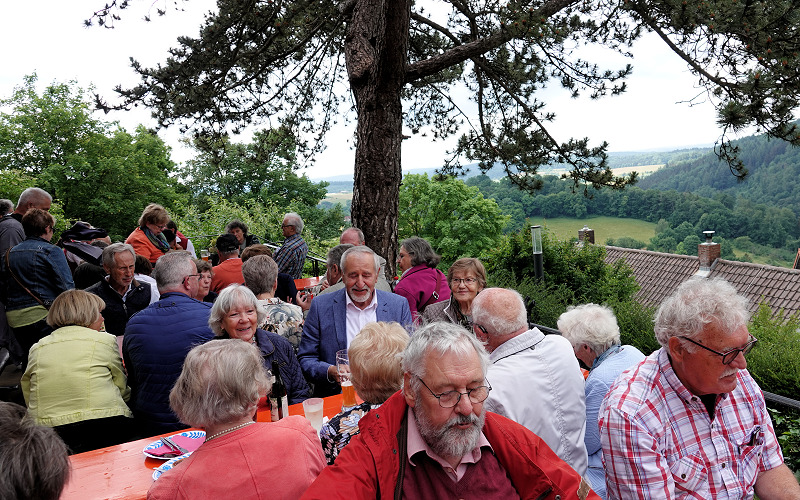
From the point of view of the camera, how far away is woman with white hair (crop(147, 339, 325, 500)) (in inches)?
69.7

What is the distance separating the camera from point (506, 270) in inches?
360

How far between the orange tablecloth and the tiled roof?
21.2 meters

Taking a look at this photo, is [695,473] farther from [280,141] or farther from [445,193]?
[445,193]

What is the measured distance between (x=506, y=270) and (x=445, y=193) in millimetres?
33441

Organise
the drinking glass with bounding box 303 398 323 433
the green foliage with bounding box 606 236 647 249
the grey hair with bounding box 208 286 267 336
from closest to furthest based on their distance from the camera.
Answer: the drinking glass with bounding box 303 398 323 433 < the grey hair with bounding box 208 286 267 336 < the green foliage with bounding box 606 236 647 249

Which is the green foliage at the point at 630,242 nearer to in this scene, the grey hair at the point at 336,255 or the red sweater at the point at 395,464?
the grey hair at the point at 336,255

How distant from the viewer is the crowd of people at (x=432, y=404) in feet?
5.92

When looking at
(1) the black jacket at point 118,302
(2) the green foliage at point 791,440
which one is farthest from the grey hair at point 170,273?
(2) the green foliage at point 791,440

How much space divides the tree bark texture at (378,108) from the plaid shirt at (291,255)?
76cm

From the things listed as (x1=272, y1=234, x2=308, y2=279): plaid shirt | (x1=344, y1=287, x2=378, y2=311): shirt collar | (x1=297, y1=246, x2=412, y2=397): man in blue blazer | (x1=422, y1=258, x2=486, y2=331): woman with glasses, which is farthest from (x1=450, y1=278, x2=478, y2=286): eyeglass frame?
(x1=272, y1=234, x2=308, y2=279): plaid shirt

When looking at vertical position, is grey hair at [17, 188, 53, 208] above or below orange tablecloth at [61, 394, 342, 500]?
above

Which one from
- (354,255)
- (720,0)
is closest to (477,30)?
(720,0)

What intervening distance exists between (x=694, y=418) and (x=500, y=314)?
95cm

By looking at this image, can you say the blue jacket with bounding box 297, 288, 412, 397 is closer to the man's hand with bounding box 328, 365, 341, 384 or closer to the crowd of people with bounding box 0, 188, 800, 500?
the crowd of people with bounding box 0, 188, 800, 500
